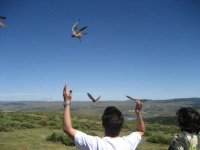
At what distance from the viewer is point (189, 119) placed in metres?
Result: 4.94

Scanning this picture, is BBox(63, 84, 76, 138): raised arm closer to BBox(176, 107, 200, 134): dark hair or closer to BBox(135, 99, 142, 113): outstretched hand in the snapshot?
BBox(135, 99, 142, 113): outstretched hand

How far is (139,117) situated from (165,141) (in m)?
16.0

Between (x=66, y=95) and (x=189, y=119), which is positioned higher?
(x=66, y=95)

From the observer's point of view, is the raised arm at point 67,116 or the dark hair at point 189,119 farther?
the dark hair at point 189,119

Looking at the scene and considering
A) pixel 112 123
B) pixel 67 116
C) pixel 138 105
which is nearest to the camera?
pixel 67 116

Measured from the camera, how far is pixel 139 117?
15.8 ft

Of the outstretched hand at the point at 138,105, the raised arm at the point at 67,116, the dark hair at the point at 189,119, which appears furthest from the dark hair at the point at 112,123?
the dark hair at the point at 189,119

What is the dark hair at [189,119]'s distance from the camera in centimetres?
494

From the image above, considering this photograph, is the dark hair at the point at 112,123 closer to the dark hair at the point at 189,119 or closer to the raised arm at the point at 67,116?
the raised arm at the point at 67,116

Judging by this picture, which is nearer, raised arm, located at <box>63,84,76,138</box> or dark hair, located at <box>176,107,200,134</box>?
raised arm, located at <box>63,84,76,138</box>

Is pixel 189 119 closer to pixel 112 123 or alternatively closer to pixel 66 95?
pixel 112 123

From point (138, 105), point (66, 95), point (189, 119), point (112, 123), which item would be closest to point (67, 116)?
point (66, 95)

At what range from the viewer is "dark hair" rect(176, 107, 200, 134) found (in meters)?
4.94

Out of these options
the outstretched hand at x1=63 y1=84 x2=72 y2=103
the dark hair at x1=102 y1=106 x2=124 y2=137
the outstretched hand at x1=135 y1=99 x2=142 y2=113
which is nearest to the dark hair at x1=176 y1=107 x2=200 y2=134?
the outstretched hand at x1=135 y1=99 x2=142 y2=113
